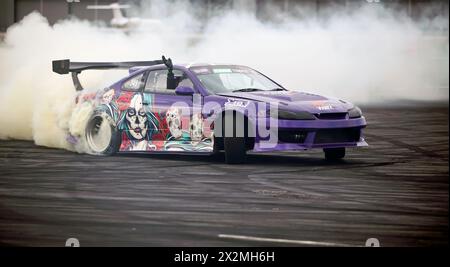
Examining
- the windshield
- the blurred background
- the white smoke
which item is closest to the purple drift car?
the windshield

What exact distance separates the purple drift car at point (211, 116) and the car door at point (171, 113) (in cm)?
1

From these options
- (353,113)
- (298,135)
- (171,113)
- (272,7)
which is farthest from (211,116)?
(272,7)

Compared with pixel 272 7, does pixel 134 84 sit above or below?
below

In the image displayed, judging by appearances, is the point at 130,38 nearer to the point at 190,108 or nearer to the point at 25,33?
the point at 25,33

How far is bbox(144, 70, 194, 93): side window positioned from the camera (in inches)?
529

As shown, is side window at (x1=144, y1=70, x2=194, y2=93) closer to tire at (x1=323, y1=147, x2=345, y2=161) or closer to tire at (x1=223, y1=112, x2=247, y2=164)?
tire at (x1=223, y1=112, x2=247, y2=164)

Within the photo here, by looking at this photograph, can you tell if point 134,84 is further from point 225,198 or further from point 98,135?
point 225,198

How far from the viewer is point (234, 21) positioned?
24.0 m

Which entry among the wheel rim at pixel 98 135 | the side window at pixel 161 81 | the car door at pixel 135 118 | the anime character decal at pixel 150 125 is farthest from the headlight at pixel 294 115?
the wheel rim at pixel 98 135

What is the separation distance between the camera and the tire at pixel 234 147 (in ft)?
40.6

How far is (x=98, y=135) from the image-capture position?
13.9m

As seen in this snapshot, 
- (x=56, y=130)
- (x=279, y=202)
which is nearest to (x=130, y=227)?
(x=279, y=202)

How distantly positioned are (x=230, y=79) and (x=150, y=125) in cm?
114

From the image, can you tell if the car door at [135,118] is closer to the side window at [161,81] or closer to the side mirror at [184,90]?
the side window at [161,81]
